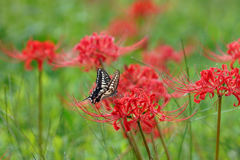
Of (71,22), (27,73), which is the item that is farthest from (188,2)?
(27,73)

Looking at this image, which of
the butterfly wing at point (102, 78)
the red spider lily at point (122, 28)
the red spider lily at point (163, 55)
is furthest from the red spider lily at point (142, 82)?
the red spider lily at point (122, 28)

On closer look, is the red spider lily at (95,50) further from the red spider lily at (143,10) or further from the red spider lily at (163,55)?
the red spider lily at (143,10)

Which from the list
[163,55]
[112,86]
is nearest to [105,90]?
[112,86]

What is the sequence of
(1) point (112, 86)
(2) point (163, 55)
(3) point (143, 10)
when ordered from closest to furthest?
(1) point (112, 86) < (2) point (163, 55) < (3) point (143, 10)

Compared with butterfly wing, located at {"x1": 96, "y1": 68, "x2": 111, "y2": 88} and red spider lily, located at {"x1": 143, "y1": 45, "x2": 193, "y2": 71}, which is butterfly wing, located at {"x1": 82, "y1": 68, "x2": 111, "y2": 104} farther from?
red spider lily, located at {"x1": 143, "y1": 45, "x2": 193, "y2": 71}

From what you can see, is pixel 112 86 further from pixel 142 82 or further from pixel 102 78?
pixel 142 82

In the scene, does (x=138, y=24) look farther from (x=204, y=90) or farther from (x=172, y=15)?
(x=204, y=90)

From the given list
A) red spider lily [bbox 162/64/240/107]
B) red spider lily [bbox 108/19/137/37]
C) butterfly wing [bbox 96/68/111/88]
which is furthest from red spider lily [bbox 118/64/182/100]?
red spider lily [bbox 108/19/137/37]
